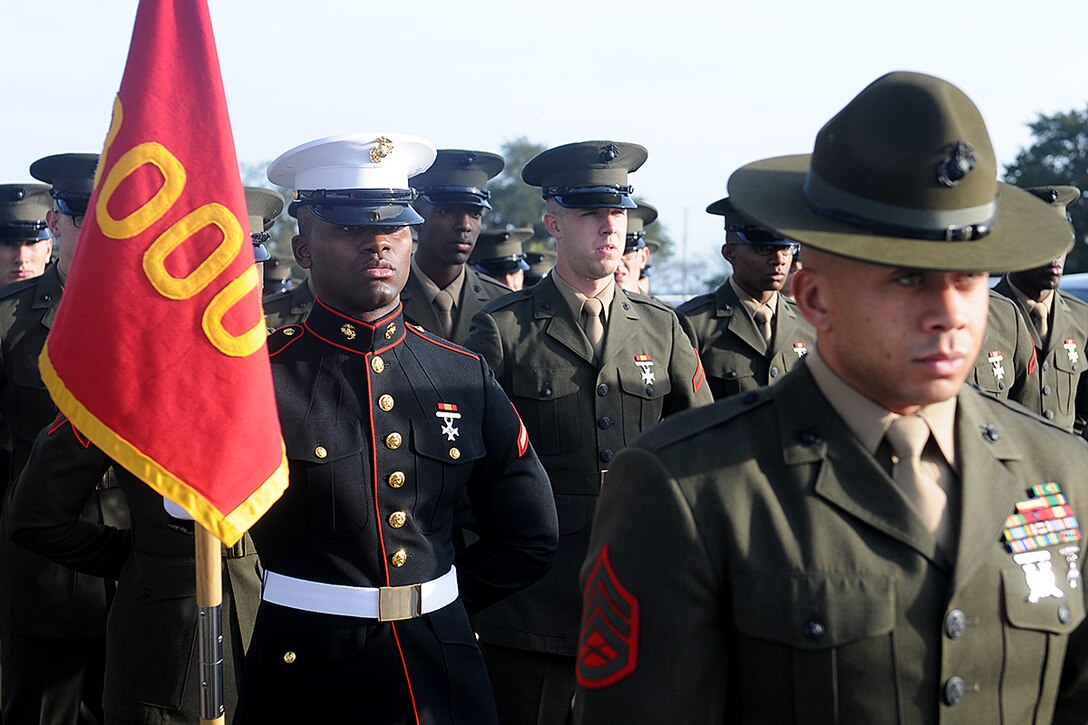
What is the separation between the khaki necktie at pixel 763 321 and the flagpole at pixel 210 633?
447 cm

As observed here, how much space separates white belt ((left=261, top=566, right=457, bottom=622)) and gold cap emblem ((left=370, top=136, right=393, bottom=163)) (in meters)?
1.31

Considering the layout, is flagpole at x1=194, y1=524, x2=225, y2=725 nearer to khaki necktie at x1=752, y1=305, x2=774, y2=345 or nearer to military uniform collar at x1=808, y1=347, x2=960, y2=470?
military uniform collar at x1=808, y1=347, x2=960, y2=470

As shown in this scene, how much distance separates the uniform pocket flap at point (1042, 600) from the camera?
2.28m

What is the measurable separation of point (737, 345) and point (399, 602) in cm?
409

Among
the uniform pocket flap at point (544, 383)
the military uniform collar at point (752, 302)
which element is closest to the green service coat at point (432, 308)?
the military uniform collar at point (752, 302)

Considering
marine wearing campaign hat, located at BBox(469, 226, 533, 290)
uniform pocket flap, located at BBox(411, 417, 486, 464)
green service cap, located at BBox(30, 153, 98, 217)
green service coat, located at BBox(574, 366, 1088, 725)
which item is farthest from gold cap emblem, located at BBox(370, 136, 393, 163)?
marine wearing campaign hat, located at BBox(469, 226, 533, 290)

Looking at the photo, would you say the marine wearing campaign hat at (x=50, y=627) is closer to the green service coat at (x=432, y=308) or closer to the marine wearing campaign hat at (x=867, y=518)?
the green service coat at (x=432, y=308)

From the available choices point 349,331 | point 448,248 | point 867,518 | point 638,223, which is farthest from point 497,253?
point 867,518

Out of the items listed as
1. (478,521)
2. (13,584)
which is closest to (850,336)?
(478,521)

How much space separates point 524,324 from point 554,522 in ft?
6.97

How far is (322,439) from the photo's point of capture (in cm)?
372

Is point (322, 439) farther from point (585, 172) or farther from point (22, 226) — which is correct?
point (22, 226)

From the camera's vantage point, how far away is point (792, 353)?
7.34m

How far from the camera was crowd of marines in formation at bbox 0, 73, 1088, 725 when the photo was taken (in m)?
2.22
